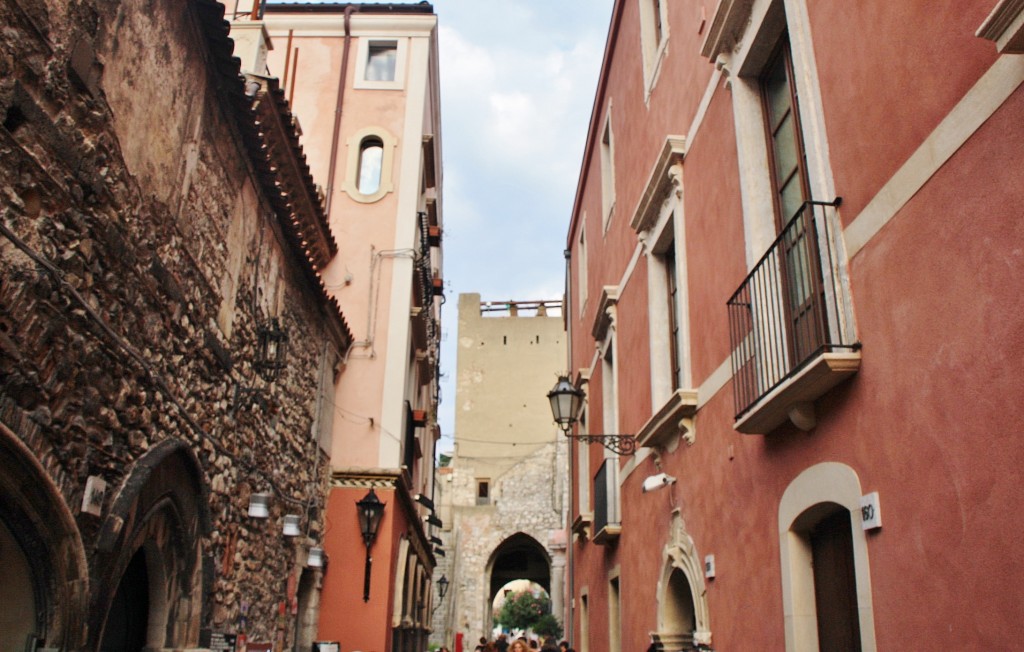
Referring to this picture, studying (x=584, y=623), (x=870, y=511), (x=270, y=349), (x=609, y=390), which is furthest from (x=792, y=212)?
(x=584, y=623)

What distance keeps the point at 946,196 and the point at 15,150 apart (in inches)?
150

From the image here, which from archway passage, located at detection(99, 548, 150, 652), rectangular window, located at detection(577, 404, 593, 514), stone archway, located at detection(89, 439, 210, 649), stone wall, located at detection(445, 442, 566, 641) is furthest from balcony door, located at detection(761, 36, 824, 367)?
stone wall, located at detection(445, 442, 566, 641)

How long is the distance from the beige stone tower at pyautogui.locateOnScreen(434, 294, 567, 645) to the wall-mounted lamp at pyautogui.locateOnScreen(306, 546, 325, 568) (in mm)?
22576

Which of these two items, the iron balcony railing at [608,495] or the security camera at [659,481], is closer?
the security camera at [659,481]

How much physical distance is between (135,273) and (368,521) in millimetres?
7293

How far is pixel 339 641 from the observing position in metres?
11.5

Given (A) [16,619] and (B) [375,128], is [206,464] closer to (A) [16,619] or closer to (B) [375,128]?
(A) [16,619]

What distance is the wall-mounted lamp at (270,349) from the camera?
8.21 m

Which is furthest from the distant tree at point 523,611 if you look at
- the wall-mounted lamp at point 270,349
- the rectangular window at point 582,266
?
the wall-mounted lamp at point 270,349

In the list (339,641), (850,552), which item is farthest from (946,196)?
(339,641)

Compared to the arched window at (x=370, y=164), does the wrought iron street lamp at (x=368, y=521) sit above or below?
below

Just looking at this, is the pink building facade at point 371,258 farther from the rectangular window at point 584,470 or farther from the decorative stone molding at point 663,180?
the decorative stone molding at point 663,180

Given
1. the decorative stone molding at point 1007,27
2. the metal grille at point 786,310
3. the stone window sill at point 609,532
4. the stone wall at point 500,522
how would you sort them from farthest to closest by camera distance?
the stone wall at point 500,522 < the stone window sill at point 609,532 < the metal grille at point 786,310 < the decorative stone molding at point 1007,27

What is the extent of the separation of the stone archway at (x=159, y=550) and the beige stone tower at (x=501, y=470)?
27.4m
